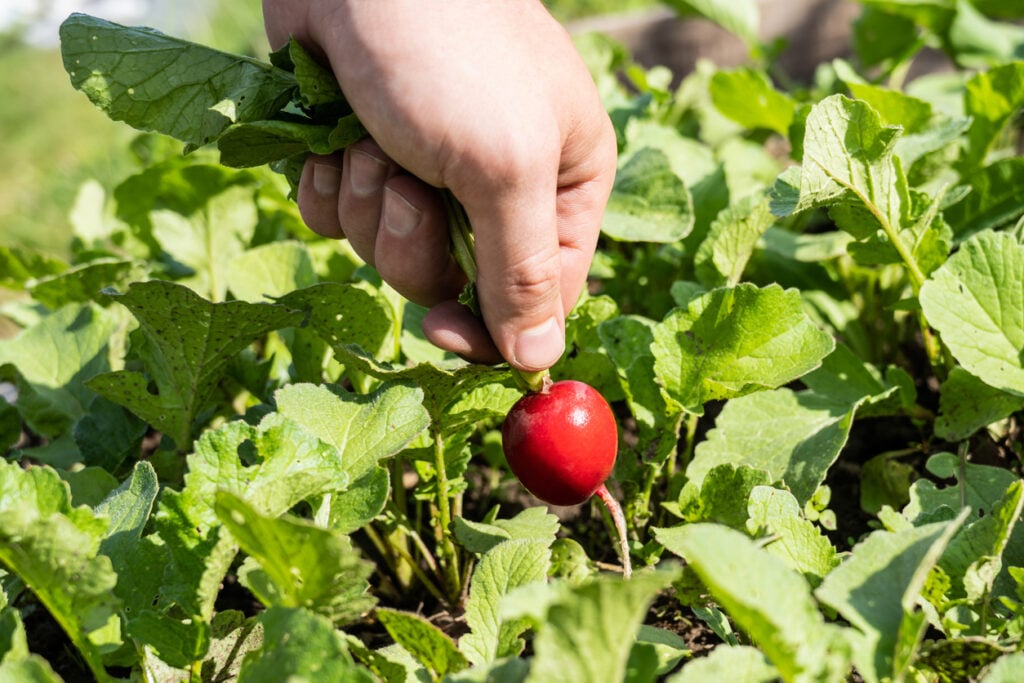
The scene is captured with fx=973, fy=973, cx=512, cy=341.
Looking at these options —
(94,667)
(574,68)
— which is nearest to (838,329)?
(574,68)

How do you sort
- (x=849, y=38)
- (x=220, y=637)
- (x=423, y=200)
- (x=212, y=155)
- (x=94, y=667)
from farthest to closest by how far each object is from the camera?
(x=849, y=38), (x=212, y=155), (x=423, y=200), (x=220, y=637), (x=94, y=667)

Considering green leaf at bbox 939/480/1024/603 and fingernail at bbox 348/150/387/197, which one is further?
fingernail at bbox 348/150/387/197

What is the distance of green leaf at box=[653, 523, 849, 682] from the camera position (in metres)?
0.75

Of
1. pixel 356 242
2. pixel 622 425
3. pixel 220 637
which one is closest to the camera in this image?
pixel 220 637

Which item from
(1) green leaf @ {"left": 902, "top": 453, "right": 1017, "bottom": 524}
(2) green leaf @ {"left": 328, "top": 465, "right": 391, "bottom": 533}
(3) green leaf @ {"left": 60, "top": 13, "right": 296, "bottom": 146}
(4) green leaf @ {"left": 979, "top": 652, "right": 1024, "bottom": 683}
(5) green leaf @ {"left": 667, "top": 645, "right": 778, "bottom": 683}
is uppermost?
(3) green leaf @ {"left": 60, "top": 13, "right": 296, "bottom": 146}

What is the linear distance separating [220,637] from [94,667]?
0.51 ft

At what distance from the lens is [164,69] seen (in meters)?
1.28

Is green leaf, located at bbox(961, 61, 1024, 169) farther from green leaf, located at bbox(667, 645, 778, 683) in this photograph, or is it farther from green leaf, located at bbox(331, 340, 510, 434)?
green leaf, located at bbox(667, 645, 778, 683)

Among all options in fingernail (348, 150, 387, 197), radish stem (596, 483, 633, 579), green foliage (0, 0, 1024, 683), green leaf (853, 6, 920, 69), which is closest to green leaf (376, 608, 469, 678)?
green foliage (0, 0, 1024, 683)

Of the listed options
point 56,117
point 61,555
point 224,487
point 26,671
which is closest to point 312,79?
point 224,487

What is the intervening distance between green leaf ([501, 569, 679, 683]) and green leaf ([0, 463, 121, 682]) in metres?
0.41

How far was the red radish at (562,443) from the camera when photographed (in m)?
1.14

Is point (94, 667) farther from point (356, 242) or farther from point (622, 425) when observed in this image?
point (622, 425)

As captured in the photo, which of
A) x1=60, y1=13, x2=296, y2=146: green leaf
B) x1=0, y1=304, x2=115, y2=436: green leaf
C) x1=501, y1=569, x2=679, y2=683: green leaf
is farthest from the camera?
x1=0, y1=304, x2=115, y2=436: green leaf
